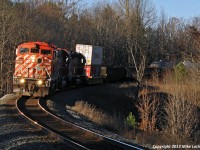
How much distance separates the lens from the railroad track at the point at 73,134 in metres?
9.35

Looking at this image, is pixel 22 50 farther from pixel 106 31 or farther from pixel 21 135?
pixel 106 31

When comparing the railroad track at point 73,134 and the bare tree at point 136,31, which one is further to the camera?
the bare tree at point 136,31

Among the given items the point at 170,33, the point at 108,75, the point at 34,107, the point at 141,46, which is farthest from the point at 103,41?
the point at 34,107

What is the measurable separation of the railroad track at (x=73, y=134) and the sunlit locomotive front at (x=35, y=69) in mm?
3861

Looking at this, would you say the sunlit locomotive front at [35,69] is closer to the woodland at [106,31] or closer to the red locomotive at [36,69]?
the red locomotive at [36,69]

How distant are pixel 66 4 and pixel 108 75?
2045 cm

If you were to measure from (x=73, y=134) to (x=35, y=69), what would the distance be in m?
10.5

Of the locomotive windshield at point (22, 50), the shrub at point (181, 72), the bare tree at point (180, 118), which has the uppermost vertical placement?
the locomotive windshield at point (22, 50)

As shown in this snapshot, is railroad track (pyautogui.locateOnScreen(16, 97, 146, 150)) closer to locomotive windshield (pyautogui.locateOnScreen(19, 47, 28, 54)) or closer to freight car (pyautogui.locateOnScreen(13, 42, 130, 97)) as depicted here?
freight car (pyautogui.locateOnScreen(13, 42, 130, 97))

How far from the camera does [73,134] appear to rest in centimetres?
1113

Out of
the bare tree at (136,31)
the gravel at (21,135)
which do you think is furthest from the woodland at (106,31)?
the gravel at (21,135)

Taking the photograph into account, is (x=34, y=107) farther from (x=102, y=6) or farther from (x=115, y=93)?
(x=102, y=6)

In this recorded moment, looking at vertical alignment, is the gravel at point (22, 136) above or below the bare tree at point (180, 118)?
above

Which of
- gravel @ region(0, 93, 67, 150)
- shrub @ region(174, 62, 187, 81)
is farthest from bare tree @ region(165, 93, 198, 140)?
shrub @ region(174, 62, 187, 81)
